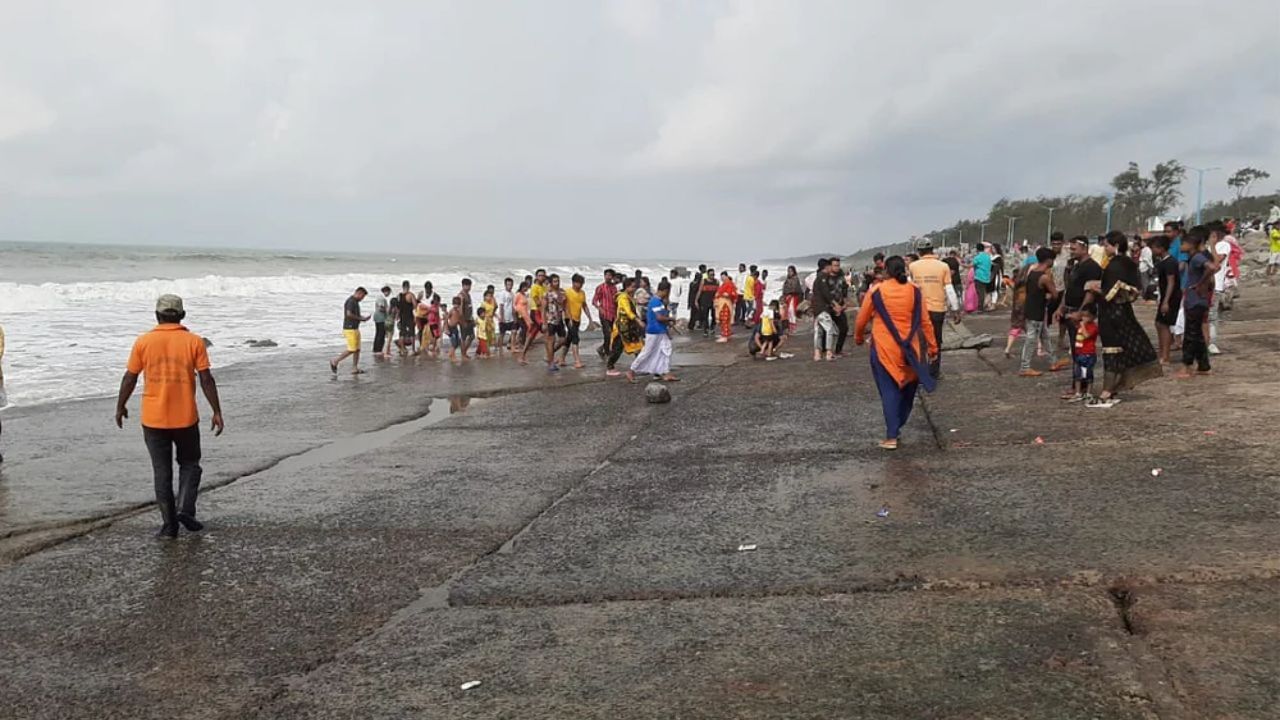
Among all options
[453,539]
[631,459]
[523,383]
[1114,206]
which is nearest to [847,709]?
[453,539]

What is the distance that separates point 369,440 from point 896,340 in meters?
5.64

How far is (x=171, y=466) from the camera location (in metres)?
5.91

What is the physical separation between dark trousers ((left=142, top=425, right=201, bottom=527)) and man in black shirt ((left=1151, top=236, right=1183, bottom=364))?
9440 millimetres

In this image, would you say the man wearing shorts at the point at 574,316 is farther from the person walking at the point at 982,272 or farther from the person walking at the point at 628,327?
the person walking at the point at 982,272

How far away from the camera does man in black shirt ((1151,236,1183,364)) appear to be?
9609 millimetres

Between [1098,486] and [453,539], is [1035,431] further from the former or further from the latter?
[453,539]

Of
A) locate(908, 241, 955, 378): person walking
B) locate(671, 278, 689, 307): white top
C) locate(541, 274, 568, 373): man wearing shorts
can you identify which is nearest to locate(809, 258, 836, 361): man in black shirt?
locate(671, 278, 689, 307): white top

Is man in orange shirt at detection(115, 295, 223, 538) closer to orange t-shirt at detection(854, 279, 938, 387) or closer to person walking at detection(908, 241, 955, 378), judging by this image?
orange t-shirt at detection(854, 279, 938, 387)

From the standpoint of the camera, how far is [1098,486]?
227 inches

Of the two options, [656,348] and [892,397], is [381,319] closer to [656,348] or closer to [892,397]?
[656,348]

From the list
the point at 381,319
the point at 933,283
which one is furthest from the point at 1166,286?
the point at 381,319

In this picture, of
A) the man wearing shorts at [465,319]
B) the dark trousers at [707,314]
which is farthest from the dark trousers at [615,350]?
the dark trousers at [707,314]

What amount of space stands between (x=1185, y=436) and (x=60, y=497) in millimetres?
8982

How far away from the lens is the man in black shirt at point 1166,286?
31.5 feet
